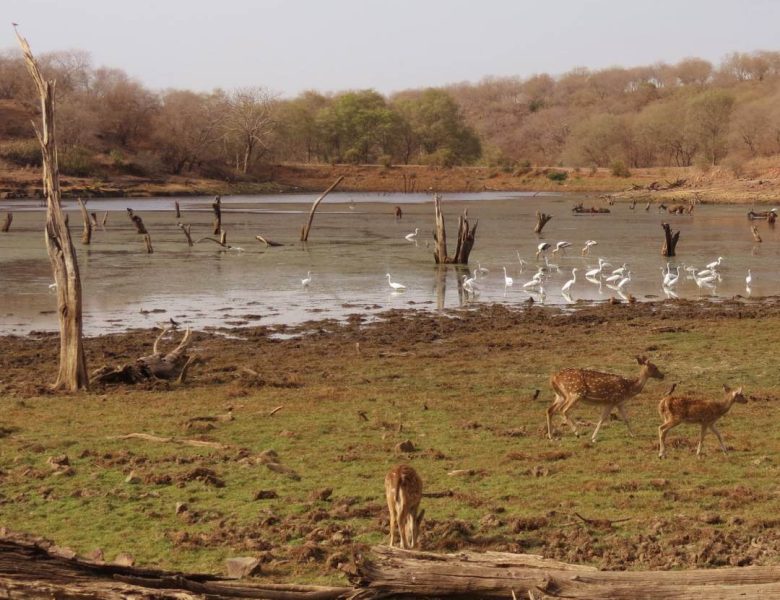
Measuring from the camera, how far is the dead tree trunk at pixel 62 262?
14750mm

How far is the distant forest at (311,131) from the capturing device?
103125 mm

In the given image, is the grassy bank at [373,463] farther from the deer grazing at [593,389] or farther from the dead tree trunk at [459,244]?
the dead tree trunk at [459,244]

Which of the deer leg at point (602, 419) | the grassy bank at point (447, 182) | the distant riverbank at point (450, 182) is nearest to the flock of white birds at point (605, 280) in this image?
the deer leg at point (602, 419)

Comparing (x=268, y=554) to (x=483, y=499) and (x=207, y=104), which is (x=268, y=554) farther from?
(x=207, y=104)

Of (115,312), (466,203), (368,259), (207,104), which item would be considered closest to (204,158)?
(207,104)

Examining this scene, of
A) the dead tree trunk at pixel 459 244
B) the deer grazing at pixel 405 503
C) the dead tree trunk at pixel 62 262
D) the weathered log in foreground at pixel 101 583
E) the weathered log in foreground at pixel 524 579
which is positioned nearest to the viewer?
the weathered log in foreground at pixel 524 579

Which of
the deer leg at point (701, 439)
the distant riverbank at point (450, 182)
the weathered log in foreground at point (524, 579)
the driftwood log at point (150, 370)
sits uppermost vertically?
the distant riverbank at point (450, 182)

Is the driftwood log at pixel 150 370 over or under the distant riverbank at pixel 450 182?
under

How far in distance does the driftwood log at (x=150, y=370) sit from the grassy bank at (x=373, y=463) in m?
0.48

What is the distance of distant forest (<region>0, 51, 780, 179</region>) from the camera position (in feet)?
338

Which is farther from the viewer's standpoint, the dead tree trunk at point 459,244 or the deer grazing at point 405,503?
the dead tree trunk at point 459,244

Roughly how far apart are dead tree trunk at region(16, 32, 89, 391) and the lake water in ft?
21.1

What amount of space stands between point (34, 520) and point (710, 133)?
366 feet

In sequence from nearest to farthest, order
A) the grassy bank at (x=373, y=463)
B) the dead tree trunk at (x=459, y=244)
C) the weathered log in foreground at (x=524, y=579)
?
the weathered log in foreground at (x=524, y=579) → the grassy bank at (x=373, y=463) → the dead tree trunk at (x=459, y=244)
